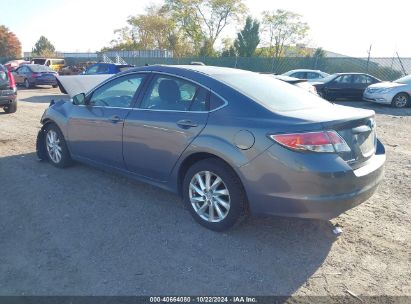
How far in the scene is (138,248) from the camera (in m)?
3.31

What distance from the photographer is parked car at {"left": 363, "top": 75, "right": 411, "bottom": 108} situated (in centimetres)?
1489

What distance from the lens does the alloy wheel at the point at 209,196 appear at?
353cm

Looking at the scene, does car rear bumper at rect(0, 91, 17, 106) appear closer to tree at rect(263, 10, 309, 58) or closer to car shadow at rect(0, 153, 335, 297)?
car shadow at rect(0, 153, 335, 297)

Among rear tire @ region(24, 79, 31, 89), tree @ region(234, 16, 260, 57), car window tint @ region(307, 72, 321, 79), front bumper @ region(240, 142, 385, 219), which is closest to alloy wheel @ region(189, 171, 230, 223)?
front bumper @ region(240, 142, 385, 219)

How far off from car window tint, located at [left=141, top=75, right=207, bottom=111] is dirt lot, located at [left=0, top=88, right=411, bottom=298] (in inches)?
46.6

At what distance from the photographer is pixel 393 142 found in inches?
321

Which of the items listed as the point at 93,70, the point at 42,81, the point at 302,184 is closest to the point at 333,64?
the point at 93,70

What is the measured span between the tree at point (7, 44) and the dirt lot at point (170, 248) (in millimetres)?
79777

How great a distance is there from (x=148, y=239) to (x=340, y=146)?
1.98 m

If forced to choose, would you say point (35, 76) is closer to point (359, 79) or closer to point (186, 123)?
point (359, 79)

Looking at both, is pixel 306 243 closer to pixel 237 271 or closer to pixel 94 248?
pixel 237 271

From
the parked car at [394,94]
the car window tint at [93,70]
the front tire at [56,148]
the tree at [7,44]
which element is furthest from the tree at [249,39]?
the tree at [7,44]

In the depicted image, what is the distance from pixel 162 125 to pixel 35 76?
1955 centimetres

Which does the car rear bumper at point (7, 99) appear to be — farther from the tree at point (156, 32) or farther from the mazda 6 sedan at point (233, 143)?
the tree at point (156, 32)
